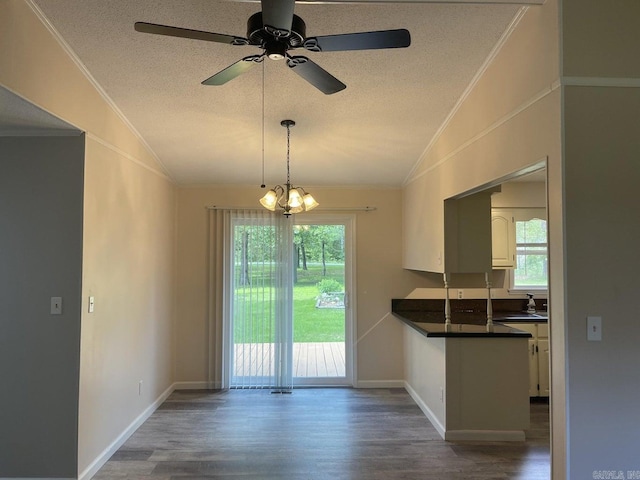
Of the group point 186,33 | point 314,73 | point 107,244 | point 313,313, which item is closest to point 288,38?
point 314,73

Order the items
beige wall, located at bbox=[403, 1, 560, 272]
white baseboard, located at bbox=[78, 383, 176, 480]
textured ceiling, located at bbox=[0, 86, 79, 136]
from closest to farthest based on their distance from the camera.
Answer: beige wall, located at bbox=[403, 1, 560, 272], textured ceiling, located at bbox=[0, 86, 79, 136], white baseboard, located at bbox=[78, 383, 176, 480]

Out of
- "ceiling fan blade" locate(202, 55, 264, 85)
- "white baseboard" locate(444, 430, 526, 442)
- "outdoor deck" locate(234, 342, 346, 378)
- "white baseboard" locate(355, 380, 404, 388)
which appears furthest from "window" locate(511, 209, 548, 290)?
"ceiling fan blade" locate(202, 55, 264, 85)

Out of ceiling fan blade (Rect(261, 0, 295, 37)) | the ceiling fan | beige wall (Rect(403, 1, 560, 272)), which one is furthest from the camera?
beige wall (Rect(403, 1, 560, 272))

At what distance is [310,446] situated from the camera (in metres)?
3.42

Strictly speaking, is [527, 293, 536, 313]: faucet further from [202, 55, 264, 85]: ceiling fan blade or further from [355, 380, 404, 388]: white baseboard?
[202, 55, 264, 85]: ceiling fan blade

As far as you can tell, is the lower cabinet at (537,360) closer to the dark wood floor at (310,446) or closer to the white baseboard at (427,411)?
the dark wood floor at (310,446)

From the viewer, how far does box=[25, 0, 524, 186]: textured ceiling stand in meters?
2.39

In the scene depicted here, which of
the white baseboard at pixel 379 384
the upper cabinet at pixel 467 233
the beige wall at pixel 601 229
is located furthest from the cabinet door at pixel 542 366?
the beige wall at pixel 601 229

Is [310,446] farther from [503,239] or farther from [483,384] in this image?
[503,239]

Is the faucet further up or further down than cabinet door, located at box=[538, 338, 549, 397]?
further up

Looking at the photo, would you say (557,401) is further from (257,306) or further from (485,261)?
(257,306)

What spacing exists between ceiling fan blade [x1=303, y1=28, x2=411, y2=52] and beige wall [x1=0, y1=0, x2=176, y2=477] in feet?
5.32

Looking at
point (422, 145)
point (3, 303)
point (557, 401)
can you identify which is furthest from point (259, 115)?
point (557, 401)

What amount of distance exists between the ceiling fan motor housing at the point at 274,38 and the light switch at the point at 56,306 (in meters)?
2.19
